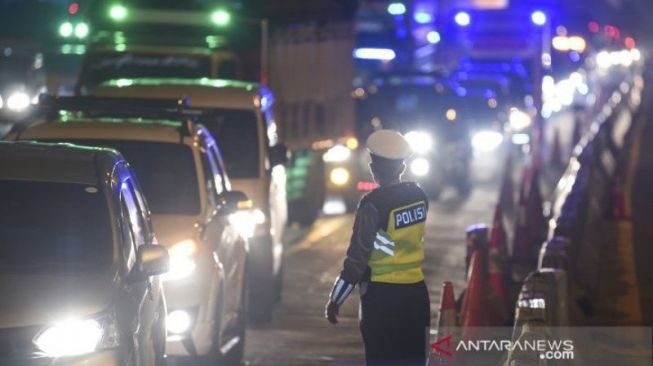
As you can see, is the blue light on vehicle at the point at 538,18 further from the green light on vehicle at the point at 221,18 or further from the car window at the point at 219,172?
the car window at the point at 219,172

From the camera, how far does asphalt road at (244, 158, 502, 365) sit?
1266 centimetres

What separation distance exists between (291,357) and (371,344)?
13.4 feet

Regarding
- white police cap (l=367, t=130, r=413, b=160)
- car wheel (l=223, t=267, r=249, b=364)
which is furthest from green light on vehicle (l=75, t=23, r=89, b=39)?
white police cap (l=367, t=130, r=413, b=160)

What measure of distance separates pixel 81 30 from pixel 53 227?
13.6 meters

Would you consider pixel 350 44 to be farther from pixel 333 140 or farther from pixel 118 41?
pixel 118 41

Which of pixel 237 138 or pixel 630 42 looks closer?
pixel 237 138

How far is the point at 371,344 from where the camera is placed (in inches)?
328

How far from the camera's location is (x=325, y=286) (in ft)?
54.3

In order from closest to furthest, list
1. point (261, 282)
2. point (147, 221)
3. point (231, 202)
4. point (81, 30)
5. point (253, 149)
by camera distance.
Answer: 1. point (147, 221)
2. point (231, 202)
3. point (261, 282)
4. point (253, 149)
5. point (81, 30)

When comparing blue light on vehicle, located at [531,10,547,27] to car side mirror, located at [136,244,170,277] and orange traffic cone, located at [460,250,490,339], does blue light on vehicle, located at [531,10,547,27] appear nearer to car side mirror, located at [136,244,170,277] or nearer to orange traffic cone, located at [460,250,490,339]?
orange traffic cone, located at [460,250,490,339]

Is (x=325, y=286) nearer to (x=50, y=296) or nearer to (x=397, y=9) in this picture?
(x=50, y=296)

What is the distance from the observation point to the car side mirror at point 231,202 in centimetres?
1194

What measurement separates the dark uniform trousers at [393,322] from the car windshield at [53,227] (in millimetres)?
1328

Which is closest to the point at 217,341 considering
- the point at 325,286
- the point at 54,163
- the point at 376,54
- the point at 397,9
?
the point at 54,163
